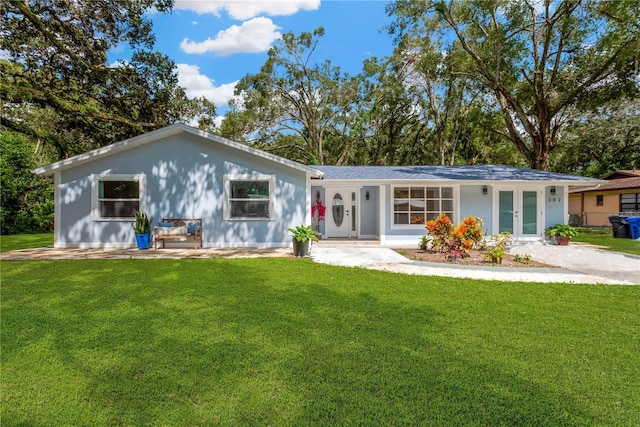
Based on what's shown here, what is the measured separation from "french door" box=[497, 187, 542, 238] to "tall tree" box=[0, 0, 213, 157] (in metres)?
15.7

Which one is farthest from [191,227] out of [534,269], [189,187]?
[534,269]

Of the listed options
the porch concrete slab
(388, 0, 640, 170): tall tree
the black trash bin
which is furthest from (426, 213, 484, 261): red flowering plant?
(388, 0, 640, 170): tall tree

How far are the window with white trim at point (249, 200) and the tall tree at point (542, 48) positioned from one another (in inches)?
457

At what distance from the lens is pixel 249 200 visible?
10.9 metres

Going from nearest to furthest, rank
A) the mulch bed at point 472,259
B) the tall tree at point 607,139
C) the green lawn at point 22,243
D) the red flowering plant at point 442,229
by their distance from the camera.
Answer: the mulch bed at point 472,259
the red flowering plant at point 442,229
the green lawn at point 22,243
the tall tree at point 607,139

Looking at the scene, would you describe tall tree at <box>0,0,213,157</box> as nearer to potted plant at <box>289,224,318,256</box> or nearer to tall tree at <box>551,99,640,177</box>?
potted plant at <box>289,224,318,256</box>

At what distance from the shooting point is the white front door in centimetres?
1351

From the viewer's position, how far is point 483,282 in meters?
6.20

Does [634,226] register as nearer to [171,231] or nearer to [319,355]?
[319,355]

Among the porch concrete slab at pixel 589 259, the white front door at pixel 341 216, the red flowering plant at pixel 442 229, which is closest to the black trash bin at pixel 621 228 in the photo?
the porch concrete slab at pixel 589 259

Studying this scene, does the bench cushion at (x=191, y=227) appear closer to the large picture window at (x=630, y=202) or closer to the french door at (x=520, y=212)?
the french door at (x=520, y=212)

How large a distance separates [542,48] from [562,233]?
11117 millimetres

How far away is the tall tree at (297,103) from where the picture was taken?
25281 mm

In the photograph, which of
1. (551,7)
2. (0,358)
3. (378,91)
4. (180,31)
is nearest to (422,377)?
(0,358)
